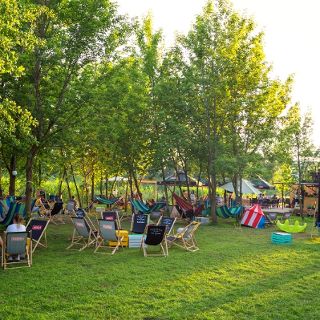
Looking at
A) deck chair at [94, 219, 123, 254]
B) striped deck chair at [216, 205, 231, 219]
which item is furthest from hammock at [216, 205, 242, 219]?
deck chair at [94, 219, 123, 254]

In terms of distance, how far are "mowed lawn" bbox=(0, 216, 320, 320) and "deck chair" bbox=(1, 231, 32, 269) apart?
31cm

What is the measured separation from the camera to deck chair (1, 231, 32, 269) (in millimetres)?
8141

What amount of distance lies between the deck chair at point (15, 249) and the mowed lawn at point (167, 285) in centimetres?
31

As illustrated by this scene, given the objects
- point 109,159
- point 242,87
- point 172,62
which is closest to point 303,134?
point 242,87

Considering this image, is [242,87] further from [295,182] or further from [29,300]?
[29,300]

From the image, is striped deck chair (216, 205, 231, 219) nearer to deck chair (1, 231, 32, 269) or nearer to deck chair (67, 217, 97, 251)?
deck chair (67, 217, 97, 251)

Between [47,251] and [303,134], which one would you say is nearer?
[47,251]

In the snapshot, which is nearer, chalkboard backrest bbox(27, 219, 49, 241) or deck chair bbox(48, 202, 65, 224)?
chalkboard backrest bbox(27, 219, 49, 241)

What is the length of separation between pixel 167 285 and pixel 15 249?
3.35m

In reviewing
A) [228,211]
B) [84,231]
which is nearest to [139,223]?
[84,231]

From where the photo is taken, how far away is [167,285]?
23.0 feet

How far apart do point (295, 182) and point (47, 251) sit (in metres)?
19.1

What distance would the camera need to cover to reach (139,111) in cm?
1975

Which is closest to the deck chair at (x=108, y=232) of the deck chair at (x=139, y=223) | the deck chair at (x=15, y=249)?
the deck chair at (x=139, y=223)
